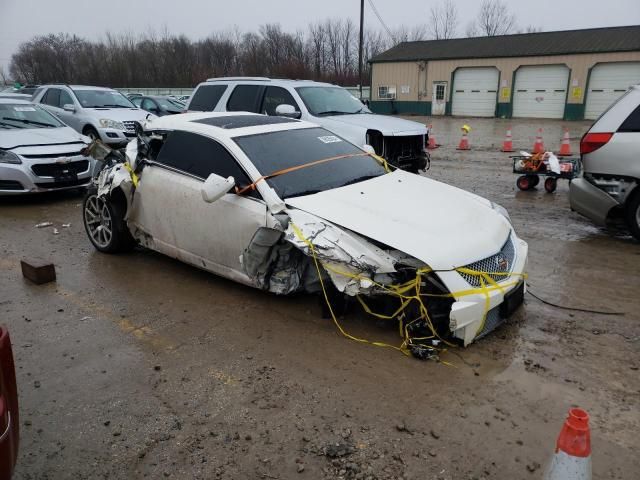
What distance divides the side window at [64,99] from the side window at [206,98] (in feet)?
16.4

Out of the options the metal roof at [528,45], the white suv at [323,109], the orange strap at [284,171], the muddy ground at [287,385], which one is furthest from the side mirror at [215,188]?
the metal roof at [528,45]

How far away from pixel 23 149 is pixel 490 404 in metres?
8.44

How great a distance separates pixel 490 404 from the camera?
3.19 m

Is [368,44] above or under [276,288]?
above

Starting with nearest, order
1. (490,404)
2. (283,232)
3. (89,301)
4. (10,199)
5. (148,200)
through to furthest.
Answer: (490,404), (283,232), (89,301), (148,200), (10,199)

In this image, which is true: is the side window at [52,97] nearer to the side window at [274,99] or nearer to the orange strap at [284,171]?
the side window at [274,99]

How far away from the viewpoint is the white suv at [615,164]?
5.99 meters

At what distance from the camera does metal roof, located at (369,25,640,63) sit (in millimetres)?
28906

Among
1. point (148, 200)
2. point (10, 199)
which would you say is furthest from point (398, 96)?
point (148, 200)

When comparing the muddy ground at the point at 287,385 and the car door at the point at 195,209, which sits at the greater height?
the car door at the point at 195,209

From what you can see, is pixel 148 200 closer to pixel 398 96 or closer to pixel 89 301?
pixel 89 301

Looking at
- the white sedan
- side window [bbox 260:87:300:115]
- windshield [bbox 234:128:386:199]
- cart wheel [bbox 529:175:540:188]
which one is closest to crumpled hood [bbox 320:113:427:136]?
side window [bbox 260:87:300:115]

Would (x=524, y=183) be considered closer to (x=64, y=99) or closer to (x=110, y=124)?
(x=110, y=124)

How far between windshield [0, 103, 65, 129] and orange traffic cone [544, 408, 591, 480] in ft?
33.3
